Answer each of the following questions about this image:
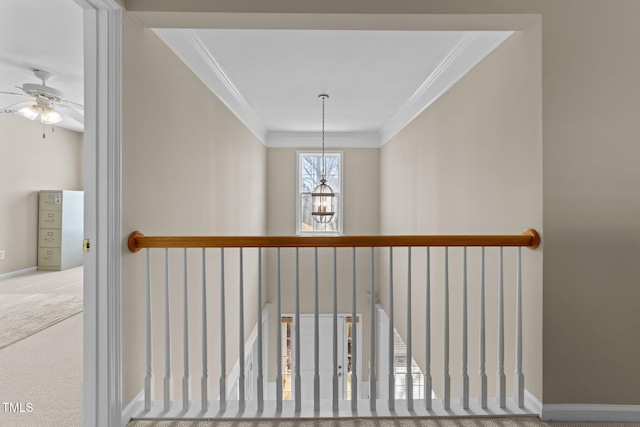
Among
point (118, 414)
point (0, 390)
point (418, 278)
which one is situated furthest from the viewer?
point (418, 278)

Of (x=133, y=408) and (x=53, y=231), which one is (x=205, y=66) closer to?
(x=133, y=408)

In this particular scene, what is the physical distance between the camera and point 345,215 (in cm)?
650

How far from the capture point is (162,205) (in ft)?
7.39

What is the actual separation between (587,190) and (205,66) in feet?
8.84

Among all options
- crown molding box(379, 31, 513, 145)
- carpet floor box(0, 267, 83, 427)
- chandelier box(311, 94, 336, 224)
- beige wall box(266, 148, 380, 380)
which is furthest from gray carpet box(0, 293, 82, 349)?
crown molding box(379, 31, 513, 145)

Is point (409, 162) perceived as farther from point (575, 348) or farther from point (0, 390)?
point (0, 390)

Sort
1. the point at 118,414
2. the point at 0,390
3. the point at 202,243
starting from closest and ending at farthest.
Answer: the point at 118,414 < the point at 202,243 < the point at 0,390

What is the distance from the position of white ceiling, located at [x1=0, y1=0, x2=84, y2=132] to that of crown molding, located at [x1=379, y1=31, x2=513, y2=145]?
2569 millimetres

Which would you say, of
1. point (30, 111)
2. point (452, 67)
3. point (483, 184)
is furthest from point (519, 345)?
point (30, 111)

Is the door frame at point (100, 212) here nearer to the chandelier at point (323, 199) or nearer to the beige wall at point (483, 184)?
the beige wall at point (483, 184)

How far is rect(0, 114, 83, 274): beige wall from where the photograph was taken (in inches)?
227

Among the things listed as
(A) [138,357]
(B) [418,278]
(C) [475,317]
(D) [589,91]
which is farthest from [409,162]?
(A) [138,357]

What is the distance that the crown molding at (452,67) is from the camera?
2396mm

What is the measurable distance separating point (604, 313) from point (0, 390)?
3376 mm
